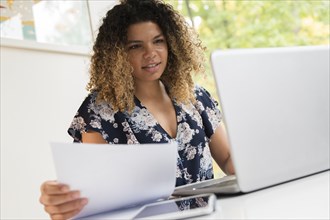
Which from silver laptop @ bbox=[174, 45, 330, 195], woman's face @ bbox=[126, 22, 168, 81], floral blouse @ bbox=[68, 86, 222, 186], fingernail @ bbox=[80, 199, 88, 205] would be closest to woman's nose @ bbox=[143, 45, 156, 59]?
woman's face @ bbox=[126, 22, 168, 81]

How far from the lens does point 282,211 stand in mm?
660

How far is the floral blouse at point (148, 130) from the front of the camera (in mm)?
1581

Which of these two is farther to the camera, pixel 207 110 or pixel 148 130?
pixel 207 110

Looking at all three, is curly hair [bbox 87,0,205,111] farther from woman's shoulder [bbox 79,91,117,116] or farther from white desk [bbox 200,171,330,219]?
white desk [bbox 200,171,330,219]

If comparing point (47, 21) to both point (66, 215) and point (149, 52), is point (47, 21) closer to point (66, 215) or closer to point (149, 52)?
point (149, 52)

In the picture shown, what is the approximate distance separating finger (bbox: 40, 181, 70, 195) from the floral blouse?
68cm

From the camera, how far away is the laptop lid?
2.62 feet

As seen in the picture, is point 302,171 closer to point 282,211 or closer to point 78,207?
point 282,211

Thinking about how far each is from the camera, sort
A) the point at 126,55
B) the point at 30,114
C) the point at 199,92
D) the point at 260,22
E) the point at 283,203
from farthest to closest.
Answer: the point at 260,22 < the point at 30,114 < the point at 199,92 < the point at 126,55 < the point at 283,203

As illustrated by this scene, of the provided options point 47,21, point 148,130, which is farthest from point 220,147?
point 47,21

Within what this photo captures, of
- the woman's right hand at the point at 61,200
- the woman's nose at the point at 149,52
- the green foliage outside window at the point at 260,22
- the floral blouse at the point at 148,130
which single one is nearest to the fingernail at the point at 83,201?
the woman's right hand at the point at 61,200

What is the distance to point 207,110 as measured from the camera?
5.79ft

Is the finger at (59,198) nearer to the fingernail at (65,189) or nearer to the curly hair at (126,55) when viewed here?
the fingernail at (65,189)

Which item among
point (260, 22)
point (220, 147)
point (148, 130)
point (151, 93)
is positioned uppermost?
point (260, 22)
